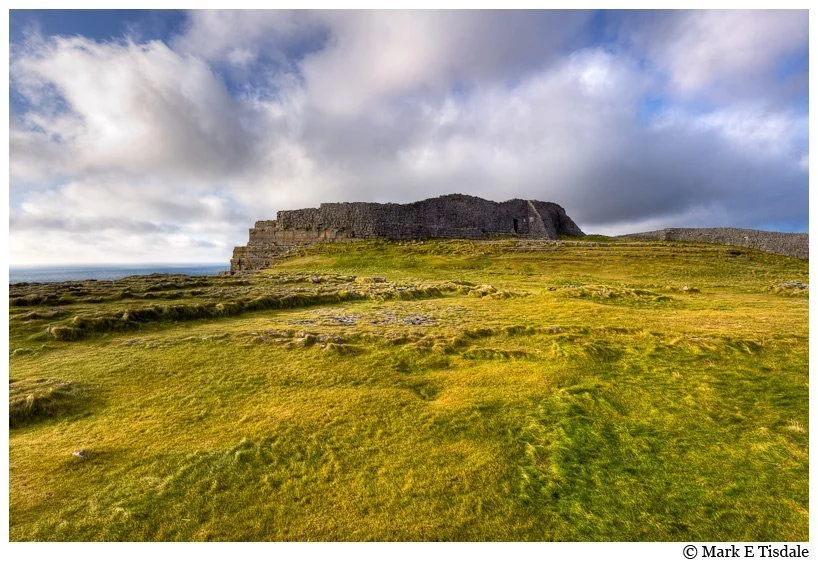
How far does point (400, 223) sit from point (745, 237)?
173 ft

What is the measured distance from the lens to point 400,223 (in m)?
70.9

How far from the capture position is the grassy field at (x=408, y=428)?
5258mm

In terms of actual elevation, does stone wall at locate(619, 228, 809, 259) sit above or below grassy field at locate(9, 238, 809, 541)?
above

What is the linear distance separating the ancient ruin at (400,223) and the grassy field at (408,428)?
51.1 m

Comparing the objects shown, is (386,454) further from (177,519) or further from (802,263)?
(802,263)

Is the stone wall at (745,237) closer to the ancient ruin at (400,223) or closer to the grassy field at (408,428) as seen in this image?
the ancient ruin at (400,223)

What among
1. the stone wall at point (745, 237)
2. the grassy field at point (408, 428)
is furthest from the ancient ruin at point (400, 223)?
the grassy field at point (408, 428)

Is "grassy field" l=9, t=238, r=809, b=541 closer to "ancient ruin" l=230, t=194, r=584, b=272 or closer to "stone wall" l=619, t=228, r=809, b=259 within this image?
"stone wall" l=619, t=228, r=809, b=259

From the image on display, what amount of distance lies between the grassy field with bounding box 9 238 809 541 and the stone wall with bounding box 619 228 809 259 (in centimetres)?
4735

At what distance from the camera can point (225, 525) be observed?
202 inches

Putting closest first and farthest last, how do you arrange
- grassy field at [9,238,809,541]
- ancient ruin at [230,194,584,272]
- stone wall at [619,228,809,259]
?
grassy field at [9,238,809,541] → stone wall at [619,228,809,259] → ancient ruin at [230,194,584,272]

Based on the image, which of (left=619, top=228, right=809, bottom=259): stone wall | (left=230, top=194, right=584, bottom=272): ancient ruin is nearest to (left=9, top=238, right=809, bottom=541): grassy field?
(left=619, top=228, right=809, bottom=259): stone wall

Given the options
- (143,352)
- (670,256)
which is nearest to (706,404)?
(143,352)

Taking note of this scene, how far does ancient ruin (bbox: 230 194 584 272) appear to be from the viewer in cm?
6700
